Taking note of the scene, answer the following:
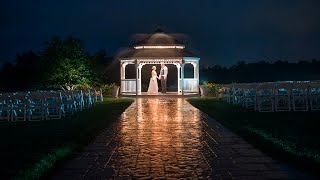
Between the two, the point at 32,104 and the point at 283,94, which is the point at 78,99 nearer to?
the point at 32,104

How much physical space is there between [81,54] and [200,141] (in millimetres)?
28065

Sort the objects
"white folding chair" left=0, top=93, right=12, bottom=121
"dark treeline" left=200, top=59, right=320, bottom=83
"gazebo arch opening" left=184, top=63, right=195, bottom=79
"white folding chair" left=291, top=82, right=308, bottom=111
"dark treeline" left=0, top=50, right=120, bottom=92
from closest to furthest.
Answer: "white folding chair" left=0, top=93, right=12, bottom=121 < "white folding chair" left=291, top=82, right=308, bottom=111 < "dark treeline" left=0, top=50, right=120, bottom=92 < "gazebo arch opening" left=184, top=63, right=195, bottom=79 < "dark treeline" left=200, top=59, right=320, bottom=83

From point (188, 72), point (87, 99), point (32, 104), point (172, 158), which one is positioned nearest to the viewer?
point (172, 158)

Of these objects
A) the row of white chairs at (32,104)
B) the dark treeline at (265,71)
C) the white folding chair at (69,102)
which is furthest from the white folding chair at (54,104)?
the dark treeline at (265,71)

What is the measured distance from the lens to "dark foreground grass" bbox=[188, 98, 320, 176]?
8.53 m

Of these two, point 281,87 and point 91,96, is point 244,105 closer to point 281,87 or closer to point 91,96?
point 281,87

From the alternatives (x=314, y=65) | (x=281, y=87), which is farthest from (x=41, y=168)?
(x=314, y=65)

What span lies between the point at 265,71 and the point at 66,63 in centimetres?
3269

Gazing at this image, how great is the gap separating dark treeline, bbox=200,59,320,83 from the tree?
22.5 metres

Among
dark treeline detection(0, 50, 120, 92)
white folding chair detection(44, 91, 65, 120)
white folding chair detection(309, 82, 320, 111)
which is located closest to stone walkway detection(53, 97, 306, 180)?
white folding chair detection(44, 91, 65, 120)

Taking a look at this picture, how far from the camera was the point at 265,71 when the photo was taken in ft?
215

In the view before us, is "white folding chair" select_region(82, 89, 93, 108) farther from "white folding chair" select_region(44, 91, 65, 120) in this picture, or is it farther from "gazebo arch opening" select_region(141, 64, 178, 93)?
"gazebo arch opening" select_region(141, 64, 178, 93)

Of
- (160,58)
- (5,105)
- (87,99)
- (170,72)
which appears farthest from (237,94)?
(170,72)

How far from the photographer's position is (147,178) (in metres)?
7.27
